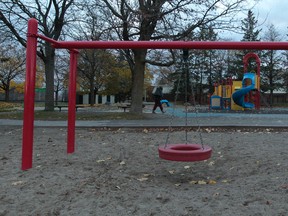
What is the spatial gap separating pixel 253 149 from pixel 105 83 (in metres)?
43.8

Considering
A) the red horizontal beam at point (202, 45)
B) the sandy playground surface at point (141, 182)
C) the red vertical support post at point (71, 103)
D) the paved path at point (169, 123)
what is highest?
the red horizontal beam at point (202, 45)

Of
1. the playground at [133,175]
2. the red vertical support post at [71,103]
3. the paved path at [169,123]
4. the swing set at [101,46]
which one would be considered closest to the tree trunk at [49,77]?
the paved path at [169,123]

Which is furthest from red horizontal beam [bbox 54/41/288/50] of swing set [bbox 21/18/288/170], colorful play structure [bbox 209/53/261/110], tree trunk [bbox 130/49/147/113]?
colorful play structure [bbox 209/53/261/110]

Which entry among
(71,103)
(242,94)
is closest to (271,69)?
(242,94)

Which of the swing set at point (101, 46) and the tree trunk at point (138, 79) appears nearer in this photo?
the swing set at point (101, 46)

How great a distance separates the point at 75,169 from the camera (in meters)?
5.42

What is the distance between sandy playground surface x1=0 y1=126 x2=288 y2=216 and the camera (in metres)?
3.62

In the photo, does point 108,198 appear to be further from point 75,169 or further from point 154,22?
point 154,22

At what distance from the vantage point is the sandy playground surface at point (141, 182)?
11.9 ft

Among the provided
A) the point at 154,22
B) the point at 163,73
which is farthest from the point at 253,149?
the point at 163,73

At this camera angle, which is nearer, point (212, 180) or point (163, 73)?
point (212, 180)

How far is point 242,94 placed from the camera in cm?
2373

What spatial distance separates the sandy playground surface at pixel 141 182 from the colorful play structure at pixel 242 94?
1582 centimetres

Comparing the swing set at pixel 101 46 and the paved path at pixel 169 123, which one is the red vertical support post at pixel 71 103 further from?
the paved path at pixel 169 123
